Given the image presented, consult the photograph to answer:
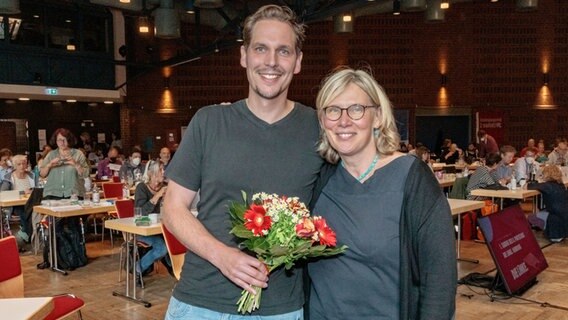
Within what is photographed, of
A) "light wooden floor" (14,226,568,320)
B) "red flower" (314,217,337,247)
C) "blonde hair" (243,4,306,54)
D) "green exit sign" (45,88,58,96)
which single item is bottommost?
"light wooden floor" (14,226,568,320)

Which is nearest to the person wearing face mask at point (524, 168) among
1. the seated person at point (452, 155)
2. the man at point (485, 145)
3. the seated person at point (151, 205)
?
the seated person at point (452, 155)

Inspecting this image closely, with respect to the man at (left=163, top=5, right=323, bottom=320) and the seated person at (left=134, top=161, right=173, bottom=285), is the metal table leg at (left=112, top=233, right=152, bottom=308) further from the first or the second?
the man at (left=163, top=5, right=323, bottom=320)

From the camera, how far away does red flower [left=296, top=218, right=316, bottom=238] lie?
1.67 m

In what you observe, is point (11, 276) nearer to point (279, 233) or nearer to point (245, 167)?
point (245, 167)

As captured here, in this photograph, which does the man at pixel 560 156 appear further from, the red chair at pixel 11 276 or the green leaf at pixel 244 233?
the green leaf at pixel 244 233

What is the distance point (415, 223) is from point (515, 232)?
4.62 m

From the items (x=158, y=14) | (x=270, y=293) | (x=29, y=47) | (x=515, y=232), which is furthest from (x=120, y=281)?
(x=29, y=47)

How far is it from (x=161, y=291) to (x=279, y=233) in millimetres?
4828

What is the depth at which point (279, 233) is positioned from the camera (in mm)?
1689

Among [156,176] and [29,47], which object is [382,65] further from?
[156,176]

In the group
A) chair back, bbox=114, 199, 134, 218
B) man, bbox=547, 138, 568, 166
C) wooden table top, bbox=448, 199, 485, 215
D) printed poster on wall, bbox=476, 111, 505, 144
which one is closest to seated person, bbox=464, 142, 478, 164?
man, bbox=547, 138, 568, 166

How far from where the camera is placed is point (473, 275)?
6379 mm

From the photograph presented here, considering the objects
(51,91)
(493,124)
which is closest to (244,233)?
(51,91)

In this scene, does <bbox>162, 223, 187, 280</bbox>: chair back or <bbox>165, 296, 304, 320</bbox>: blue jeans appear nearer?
<bbox>165, 296, 304, 320</bbox>: blue jeans
